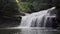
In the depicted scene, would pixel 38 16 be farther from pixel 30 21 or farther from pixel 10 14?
pixel 10 14

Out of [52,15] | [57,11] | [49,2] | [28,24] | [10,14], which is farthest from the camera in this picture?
[49,2]

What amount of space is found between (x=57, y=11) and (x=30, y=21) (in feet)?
18.4

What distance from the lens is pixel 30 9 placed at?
39.2m

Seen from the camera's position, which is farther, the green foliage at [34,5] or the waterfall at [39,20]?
the green foliage at [34,5]

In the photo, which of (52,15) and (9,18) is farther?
(9,18)

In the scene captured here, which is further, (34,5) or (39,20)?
(34,5)

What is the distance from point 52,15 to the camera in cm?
2953

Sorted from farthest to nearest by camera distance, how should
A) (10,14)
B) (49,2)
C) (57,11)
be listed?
(49,2) → (10,14) → (57,11)

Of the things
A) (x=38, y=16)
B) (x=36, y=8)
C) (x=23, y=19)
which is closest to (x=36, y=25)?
(x=38, y=16)

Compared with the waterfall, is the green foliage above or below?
above

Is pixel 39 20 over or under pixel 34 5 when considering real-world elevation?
under

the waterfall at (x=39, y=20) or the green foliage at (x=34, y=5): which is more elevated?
the green foliage at (x=34, y=5)

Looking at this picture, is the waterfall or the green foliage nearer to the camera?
the waterfall

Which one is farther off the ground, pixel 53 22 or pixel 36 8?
pixel 36 8
